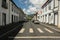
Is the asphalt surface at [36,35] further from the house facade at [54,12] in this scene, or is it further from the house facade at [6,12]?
the house facade at [54,12]

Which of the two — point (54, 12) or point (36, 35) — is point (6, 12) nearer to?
point (54, 12)

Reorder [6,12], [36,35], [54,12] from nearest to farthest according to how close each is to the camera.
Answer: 1. [36,35]
2. [6,12]
3. [54,12]

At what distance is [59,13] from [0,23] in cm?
1284

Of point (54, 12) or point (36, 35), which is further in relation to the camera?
point (54, 12)

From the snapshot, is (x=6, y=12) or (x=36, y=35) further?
(x=6, y=12)

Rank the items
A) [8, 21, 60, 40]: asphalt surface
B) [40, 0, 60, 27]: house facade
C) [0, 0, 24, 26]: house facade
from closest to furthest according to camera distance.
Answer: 1. [8, 21, 60, 40]: asphalt surface
2. [0, 0, 24, 26]: house facade
3. [40, 0, 60, 27]: house facade

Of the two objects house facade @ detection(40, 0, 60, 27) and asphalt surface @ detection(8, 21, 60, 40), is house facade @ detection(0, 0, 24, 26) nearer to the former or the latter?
house facade @ detection(40, 0, 60, 27)

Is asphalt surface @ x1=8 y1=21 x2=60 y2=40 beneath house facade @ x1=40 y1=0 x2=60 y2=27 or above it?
beneath

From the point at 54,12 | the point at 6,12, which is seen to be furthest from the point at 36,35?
the point at 54,12

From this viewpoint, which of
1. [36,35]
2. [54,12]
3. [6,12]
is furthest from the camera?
[54,12]

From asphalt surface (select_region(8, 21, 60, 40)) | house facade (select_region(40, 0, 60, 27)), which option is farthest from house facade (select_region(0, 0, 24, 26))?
A: asphalt surface (select_region(8, 21, 60, 40))

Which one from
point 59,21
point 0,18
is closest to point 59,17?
point 59,21

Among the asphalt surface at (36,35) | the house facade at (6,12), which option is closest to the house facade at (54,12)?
the house facade at (6,12)

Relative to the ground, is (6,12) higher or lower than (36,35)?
higher
